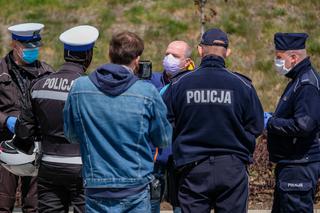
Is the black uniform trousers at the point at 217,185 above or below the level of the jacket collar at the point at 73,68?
below

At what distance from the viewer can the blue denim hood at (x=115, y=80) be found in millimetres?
4199

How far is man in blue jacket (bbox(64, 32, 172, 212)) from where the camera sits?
4.20 metres

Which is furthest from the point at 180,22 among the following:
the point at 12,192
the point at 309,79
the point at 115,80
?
the point at 115,80

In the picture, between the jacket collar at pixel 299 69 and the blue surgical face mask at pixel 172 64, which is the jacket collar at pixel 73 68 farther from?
the jacket collar at pixel 299 69

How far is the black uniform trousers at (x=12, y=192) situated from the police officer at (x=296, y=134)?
2.12 m

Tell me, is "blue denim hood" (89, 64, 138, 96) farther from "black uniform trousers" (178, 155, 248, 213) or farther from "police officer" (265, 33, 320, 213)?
"police officer" (265, 33, 320, 213)

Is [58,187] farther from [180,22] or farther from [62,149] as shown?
[180,22]

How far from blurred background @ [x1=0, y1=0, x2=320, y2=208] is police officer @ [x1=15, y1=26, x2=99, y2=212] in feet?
25.5

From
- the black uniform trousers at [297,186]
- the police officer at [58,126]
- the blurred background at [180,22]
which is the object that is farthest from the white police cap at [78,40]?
the blurred background at [180,22]

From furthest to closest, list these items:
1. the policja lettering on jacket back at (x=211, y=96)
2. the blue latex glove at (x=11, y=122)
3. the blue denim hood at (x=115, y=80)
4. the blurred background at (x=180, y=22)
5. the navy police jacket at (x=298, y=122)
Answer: the blurred background at (x=180, y=22), the blue latex glove at (x=11, y=122), the navy police jacket at (x=298, y=122), the policja lettering on jacket back at (x=211, y=96), the blue denim hood at (x=115, y=80)

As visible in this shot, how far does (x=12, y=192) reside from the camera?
247 inches

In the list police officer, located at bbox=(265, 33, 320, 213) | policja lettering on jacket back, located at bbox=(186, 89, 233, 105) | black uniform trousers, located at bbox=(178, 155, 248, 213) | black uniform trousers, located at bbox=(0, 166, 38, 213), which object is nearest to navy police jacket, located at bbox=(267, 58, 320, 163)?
police officer, located at bbox=(265, 33, 320, 213)

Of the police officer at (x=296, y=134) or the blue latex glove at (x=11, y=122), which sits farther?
the blue latex glove at (x=11, y=122)

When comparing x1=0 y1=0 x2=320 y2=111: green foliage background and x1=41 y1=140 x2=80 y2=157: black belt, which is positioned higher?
x1=41 y1=140 x2=80 y2=157: black belt
